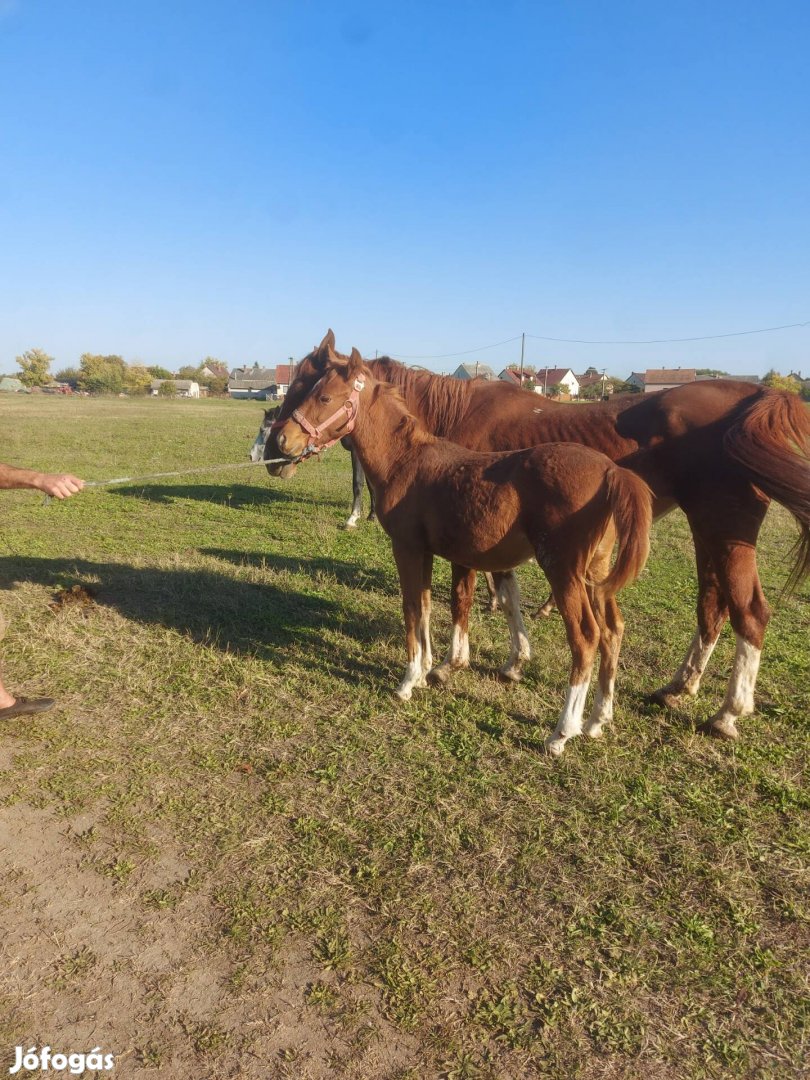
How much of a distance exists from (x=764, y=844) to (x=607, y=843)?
2.57 feet

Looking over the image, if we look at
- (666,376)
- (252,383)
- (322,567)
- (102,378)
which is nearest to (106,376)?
(102,378)

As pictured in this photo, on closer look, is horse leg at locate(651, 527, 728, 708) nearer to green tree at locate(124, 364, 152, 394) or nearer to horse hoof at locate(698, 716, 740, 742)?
horse hoof at locate(698, 716, 740, 742)

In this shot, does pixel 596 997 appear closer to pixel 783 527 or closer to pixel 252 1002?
pixel 252 1002

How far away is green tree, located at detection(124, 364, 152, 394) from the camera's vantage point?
324ft

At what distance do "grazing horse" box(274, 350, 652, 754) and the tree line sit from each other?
98344mm

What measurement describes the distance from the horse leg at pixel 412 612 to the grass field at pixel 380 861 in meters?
0.18

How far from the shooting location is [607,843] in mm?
3121

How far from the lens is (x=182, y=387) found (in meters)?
110

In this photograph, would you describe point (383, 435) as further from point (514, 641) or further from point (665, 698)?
point (665, 698)

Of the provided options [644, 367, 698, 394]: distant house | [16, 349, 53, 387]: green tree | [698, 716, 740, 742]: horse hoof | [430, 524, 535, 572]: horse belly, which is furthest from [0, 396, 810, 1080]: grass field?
[16, 349, 53, 387]: green tree

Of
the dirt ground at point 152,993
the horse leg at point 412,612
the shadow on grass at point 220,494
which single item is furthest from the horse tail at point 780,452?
the shadow on grass at point 220,494

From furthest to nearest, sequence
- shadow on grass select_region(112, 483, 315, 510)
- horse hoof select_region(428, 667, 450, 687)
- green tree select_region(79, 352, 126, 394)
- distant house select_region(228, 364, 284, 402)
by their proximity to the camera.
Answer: distant house select_region(228, 364, 284, 402) → green tree select_region(79, 352, 126, 394) → shadow on grass select_region(112, 483, 315, 510) → horse hoof select_region(428, 667, 450, 687)

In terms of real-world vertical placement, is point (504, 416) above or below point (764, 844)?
above

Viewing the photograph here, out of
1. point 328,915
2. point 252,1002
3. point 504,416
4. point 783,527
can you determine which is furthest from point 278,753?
point 783,527
